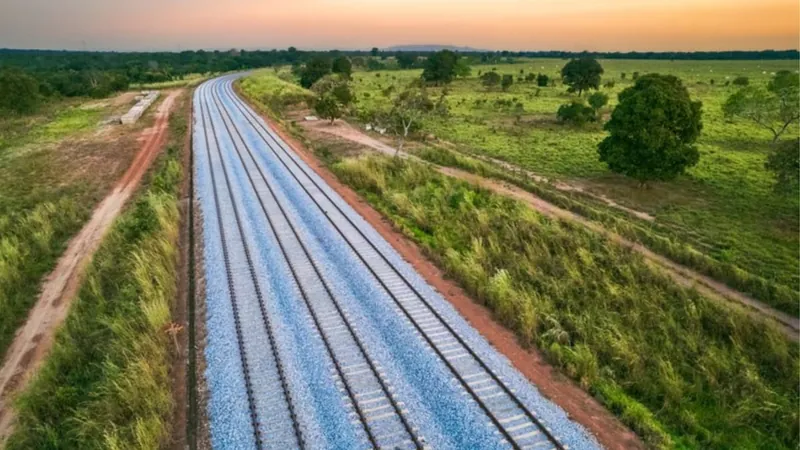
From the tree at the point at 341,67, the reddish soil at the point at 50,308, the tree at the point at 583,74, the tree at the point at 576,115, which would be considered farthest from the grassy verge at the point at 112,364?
the tree at the point at 341,67

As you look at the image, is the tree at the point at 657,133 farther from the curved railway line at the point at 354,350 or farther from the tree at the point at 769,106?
the curved railway line at the point at 354,350

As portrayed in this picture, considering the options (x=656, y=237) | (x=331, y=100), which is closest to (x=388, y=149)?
(x=331, y=100)

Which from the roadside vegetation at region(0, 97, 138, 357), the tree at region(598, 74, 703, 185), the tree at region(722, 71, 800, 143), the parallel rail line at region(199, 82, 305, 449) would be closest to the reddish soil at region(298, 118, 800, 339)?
the tree at region(598, 74, 703, 185)

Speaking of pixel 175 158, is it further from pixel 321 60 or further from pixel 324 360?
pixel 321 60

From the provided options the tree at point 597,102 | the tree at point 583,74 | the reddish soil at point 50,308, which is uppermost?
the tree at point 583,74

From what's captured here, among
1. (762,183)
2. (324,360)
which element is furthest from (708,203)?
(324,360)

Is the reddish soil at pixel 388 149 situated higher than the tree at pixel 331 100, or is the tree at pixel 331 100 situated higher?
the tree at pixel 331 100
